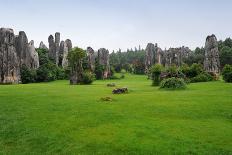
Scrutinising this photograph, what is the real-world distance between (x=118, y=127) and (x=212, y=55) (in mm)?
53261

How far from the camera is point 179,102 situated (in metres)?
28.3

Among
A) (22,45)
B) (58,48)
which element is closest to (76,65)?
(22,45)

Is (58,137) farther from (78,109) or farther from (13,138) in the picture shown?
(78,109)

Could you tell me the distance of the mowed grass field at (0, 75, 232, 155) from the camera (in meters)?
16.3

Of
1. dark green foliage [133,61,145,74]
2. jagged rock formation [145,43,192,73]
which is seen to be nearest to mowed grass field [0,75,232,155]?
jagged rock formation [145,43,192,73]

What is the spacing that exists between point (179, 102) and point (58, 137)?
44.0 ft

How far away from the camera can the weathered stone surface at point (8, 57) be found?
71.1 meters

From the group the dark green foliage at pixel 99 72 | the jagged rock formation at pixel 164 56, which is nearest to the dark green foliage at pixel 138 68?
the jagged rock formation at pixel 164 56

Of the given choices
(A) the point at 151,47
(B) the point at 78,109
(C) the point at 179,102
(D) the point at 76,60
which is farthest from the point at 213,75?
(A) the point at 151,47

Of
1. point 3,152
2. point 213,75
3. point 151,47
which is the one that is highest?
point 151,47

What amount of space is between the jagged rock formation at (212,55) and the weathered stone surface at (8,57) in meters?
40.9

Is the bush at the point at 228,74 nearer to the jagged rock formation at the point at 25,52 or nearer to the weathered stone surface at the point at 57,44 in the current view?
the jagged rock formation at the point at 25,52

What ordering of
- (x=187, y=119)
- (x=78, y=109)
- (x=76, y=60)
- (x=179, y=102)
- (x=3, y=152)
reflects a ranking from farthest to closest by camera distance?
(x=76, y=60)
(x=179, y=102)
(x=78, y=109)
(x=187, y=119)
(x=3, y=152)

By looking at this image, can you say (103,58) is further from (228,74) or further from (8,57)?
(228,74)
